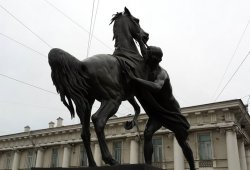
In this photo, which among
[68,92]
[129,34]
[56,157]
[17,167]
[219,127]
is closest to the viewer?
[68,92]

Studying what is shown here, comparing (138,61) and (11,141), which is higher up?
(11,141)

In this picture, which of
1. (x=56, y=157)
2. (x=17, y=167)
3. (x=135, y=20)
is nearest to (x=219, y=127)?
(x=56, y=157)

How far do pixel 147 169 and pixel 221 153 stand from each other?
24.0 metres

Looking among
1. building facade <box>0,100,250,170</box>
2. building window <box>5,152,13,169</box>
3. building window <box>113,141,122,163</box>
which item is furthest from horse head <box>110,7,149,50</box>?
building window <box>5,152,13,169</box>

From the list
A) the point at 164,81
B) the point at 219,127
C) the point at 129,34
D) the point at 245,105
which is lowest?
the point at 164,81

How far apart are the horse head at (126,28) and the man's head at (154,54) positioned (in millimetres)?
502

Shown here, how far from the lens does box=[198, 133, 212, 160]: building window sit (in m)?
27.6

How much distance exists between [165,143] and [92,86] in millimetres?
25696

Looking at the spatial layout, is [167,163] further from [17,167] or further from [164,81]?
[164,81]

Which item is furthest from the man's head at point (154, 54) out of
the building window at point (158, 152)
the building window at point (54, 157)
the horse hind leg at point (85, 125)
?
the building window at point (54, 157)

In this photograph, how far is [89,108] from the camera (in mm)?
5254

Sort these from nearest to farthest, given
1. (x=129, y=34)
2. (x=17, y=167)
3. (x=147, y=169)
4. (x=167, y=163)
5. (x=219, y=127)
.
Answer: (x=147, y=169) → (x=129, y=34) → (x=219, y=127) → (x=167, y=163) → (x=17, y=167)

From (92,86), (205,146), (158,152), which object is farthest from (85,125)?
(158,152)

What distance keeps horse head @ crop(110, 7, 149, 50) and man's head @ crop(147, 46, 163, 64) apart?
50 cm
